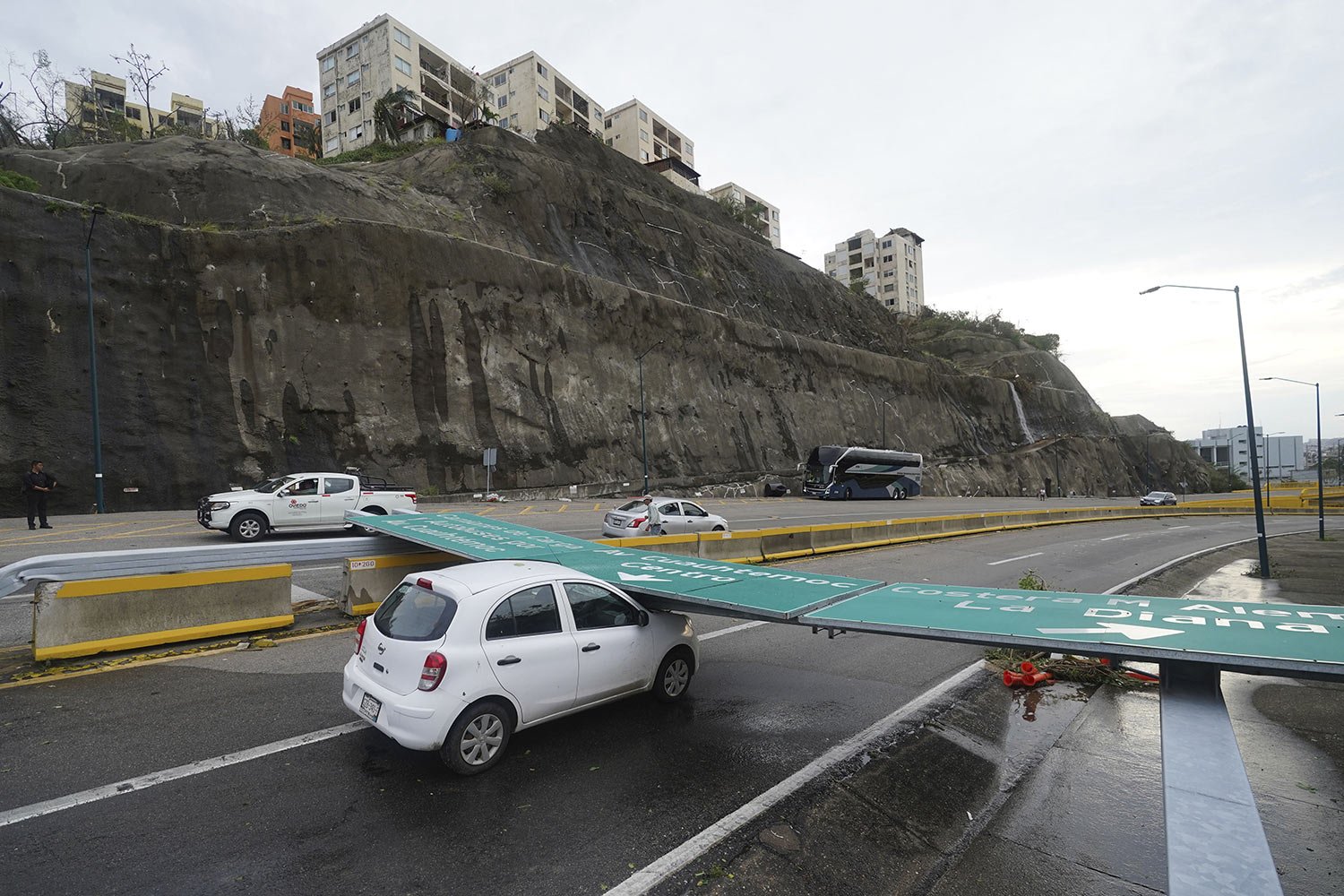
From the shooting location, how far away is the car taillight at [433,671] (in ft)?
15.6

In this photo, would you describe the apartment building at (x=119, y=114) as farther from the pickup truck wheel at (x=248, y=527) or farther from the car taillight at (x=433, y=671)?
the car taillight at (x=433, y=671)

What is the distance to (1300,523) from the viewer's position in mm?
37312

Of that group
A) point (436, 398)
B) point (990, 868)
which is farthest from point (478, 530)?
point (436, 398)

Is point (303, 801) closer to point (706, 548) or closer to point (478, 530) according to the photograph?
point (478, 530)

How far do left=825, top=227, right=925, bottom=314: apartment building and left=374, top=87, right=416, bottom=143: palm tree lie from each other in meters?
76.1

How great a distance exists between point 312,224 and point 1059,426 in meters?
86.0

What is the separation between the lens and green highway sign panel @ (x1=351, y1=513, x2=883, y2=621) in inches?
223

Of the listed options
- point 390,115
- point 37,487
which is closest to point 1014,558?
point 37,487

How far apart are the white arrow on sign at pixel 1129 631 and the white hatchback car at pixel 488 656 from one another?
11.0 ft

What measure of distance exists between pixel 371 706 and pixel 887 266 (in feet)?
405

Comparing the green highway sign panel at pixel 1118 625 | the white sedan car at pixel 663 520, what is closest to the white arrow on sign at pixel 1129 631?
the green highway sign panel at pixel 1118 625

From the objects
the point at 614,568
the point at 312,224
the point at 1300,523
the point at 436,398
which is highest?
A: the point at 312,224

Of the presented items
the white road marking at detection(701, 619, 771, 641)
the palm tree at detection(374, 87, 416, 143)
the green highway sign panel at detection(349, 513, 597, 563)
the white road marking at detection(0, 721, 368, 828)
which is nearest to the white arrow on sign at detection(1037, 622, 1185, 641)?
the green highway sign panel at detection(349, 513, 597, 563)

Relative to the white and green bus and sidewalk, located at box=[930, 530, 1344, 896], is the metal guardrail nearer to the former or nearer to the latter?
sidewalk, located at box=[930, 530, 1344, 896]
